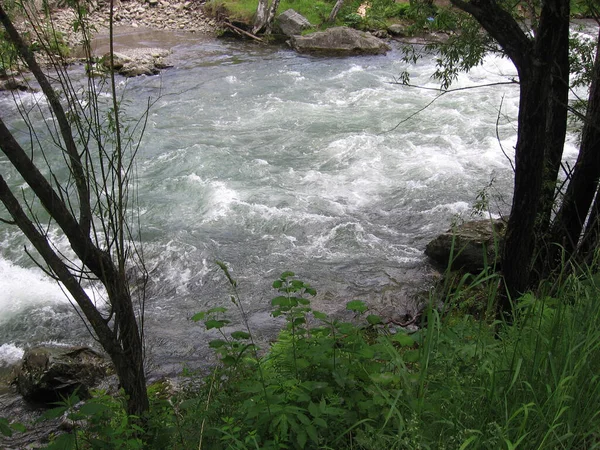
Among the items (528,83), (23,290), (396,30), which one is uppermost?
(528,83)

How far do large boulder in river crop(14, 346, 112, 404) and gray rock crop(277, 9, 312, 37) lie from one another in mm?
17259

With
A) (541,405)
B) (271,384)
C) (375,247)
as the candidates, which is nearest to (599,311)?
(541,405)

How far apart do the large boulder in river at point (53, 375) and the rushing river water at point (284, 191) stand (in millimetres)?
662

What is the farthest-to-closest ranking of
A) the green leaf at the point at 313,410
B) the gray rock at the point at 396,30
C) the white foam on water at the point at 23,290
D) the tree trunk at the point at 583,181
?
the gray rock at the point at 396,30 → the white foam on water at the point at 23,290 → the tree trunk at the point at 583,181 → the green leaf at the point at 313,410

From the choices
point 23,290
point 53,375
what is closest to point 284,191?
point 23,290

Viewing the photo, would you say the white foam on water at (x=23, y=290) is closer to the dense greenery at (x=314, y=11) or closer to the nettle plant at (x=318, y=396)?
the nettle plant at (x=318, y=396)

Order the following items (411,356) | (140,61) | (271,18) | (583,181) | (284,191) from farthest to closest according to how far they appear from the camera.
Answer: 1. (271,18)
2. (140,61)
3. (284,191)
4. (583,181)
5. (411,356)

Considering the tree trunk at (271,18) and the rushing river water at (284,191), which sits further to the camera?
the tree trunk at (271,18)

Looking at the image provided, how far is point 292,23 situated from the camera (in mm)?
21469

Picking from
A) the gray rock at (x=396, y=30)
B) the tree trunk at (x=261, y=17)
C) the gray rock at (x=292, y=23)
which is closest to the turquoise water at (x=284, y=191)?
the gray rock at (x=396, y=30)

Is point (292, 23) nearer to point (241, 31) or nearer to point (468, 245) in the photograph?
point (241, 31)

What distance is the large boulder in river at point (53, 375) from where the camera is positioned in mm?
5938

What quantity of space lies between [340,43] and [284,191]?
1091cm

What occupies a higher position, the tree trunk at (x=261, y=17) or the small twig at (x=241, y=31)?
the tree trunk at (x=261, y=17)
